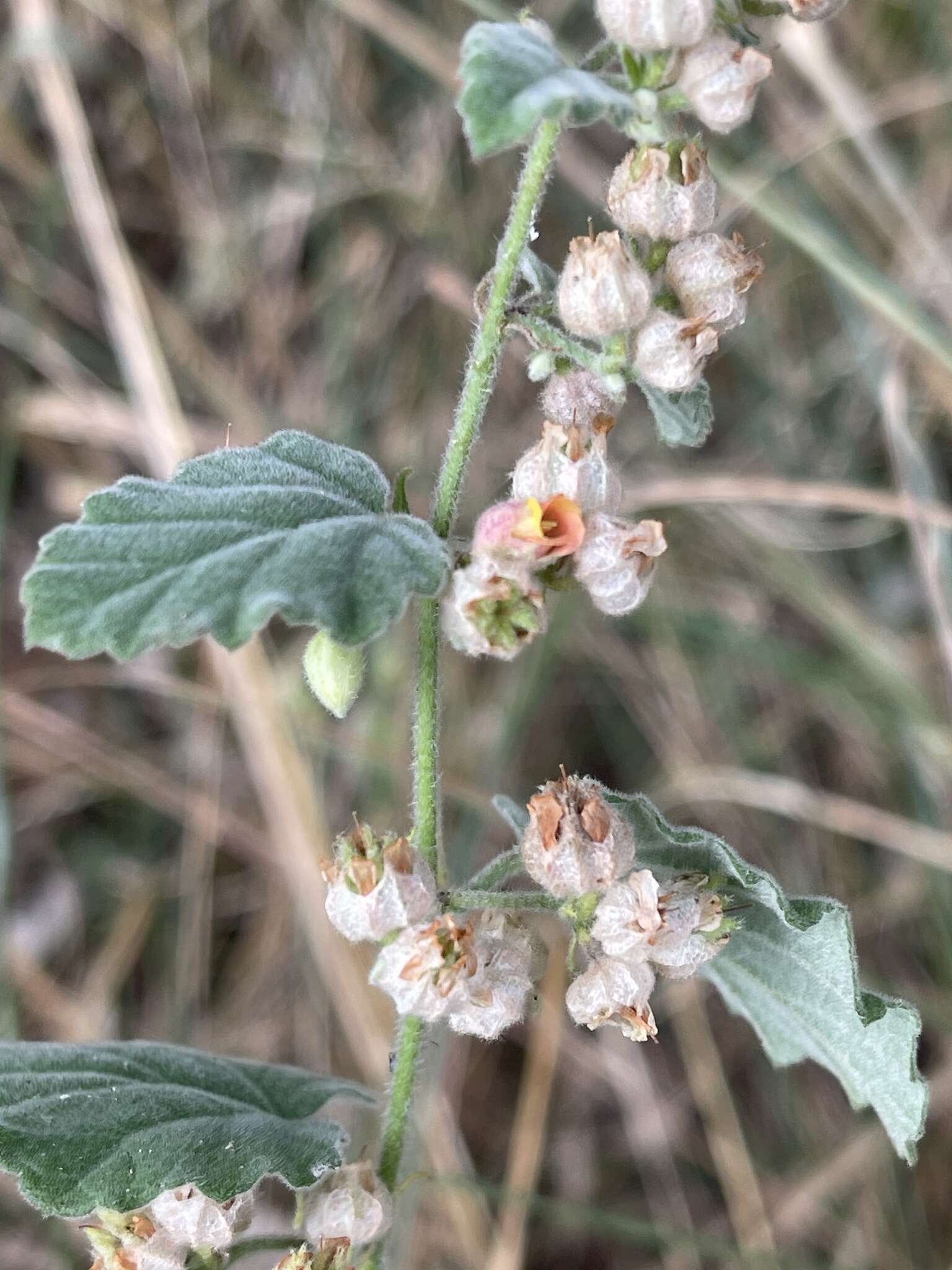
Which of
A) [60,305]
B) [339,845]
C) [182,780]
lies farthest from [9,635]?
[339,845]

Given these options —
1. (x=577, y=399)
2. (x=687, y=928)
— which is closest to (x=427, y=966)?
(x=687, y=928)

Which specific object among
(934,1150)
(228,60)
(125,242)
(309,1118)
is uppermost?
(228,60)

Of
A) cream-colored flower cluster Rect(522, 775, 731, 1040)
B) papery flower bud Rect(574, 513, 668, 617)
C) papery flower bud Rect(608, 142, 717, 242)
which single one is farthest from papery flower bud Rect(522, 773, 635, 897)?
papery flower bud Rect(608, 142, 717, 242)

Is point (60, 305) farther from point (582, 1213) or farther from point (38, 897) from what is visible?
point (582, 1213)

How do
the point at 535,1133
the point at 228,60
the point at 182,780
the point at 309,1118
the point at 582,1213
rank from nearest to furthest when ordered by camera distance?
1. the point at 309,1118
2. the point at 582,1213
3. the point at 535,1133
4. the point at 182,780
5. the point at 228,60

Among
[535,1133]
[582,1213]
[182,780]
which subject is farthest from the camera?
[182,780]

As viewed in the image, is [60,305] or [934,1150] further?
[60,305]
